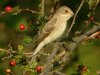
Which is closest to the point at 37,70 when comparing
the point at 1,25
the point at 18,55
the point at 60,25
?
the point at 18,55

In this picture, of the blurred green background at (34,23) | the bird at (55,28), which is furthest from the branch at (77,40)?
Answer: the bird at (55,28)

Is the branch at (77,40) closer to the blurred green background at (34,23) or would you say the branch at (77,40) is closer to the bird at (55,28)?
the blurred green background at (34,23)

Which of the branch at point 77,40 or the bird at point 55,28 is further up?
the bird at point 55,28

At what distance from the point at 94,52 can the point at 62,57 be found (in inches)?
101

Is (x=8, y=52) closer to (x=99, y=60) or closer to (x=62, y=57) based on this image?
(x=62, y=57)

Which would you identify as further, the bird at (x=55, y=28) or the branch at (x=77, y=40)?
the bird at (x=55, y=28)

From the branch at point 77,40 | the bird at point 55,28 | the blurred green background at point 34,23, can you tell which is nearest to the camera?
the branch at point 77,40

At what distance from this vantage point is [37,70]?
15.4ft

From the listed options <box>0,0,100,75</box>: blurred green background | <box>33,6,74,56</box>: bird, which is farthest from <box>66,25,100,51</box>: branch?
<box>33,6,74,56</box>: bird

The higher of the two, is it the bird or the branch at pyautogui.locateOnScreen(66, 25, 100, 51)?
the bird

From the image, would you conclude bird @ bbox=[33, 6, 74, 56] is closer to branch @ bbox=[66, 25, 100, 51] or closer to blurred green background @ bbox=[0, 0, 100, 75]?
blurred green background @ bbox=[0, 0, 100, 75]

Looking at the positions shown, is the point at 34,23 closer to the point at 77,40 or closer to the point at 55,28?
the point at 77,40

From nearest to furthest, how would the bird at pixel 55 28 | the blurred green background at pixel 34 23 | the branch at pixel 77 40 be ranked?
the branch at pixel 77 40
the blurred green background at pixel 34 23
the bird at pixel 55 28

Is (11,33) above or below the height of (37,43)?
above
